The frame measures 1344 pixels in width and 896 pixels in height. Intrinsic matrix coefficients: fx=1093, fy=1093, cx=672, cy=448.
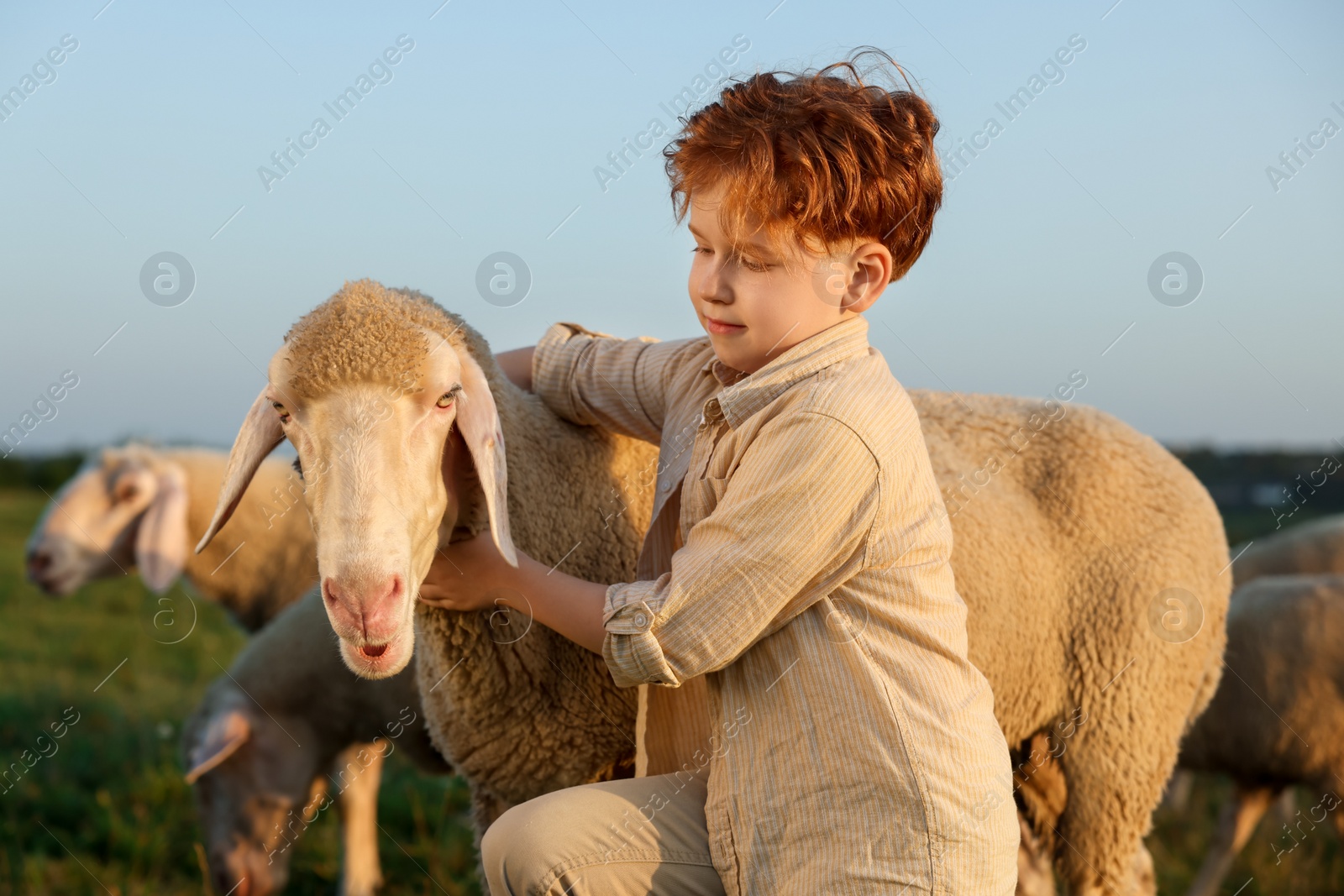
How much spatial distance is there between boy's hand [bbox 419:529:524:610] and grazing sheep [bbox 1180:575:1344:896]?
4111mm

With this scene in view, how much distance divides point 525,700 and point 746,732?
78cm

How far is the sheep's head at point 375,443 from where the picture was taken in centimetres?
179

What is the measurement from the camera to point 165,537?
18.2 ft

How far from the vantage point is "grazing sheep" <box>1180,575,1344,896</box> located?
15.9 ft

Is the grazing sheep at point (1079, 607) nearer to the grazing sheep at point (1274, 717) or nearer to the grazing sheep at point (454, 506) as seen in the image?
the grazing sheep at point (454, 506)

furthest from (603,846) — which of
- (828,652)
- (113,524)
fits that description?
(113,524)

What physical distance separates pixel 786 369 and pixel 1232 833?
4312 millimetres

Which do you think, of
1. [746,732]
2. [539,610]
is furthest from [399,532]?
[746,732]

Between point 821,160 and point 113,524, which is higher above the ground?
point 821,160

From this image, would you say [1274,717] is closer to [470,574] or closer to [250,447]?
[470,574]

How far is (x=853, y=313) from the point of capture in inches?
81.5

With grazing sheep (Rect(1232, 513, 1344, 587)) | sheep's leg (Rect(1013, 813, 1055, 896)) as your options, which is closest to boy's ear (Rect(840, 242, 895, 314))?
sheep's leg (Rect(1013, 813, 1055, 896))

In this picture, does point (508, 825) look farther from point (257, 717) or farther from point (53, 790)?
point (53, 790)

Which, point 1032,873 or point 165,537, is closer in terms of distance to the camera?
point 1032,873
